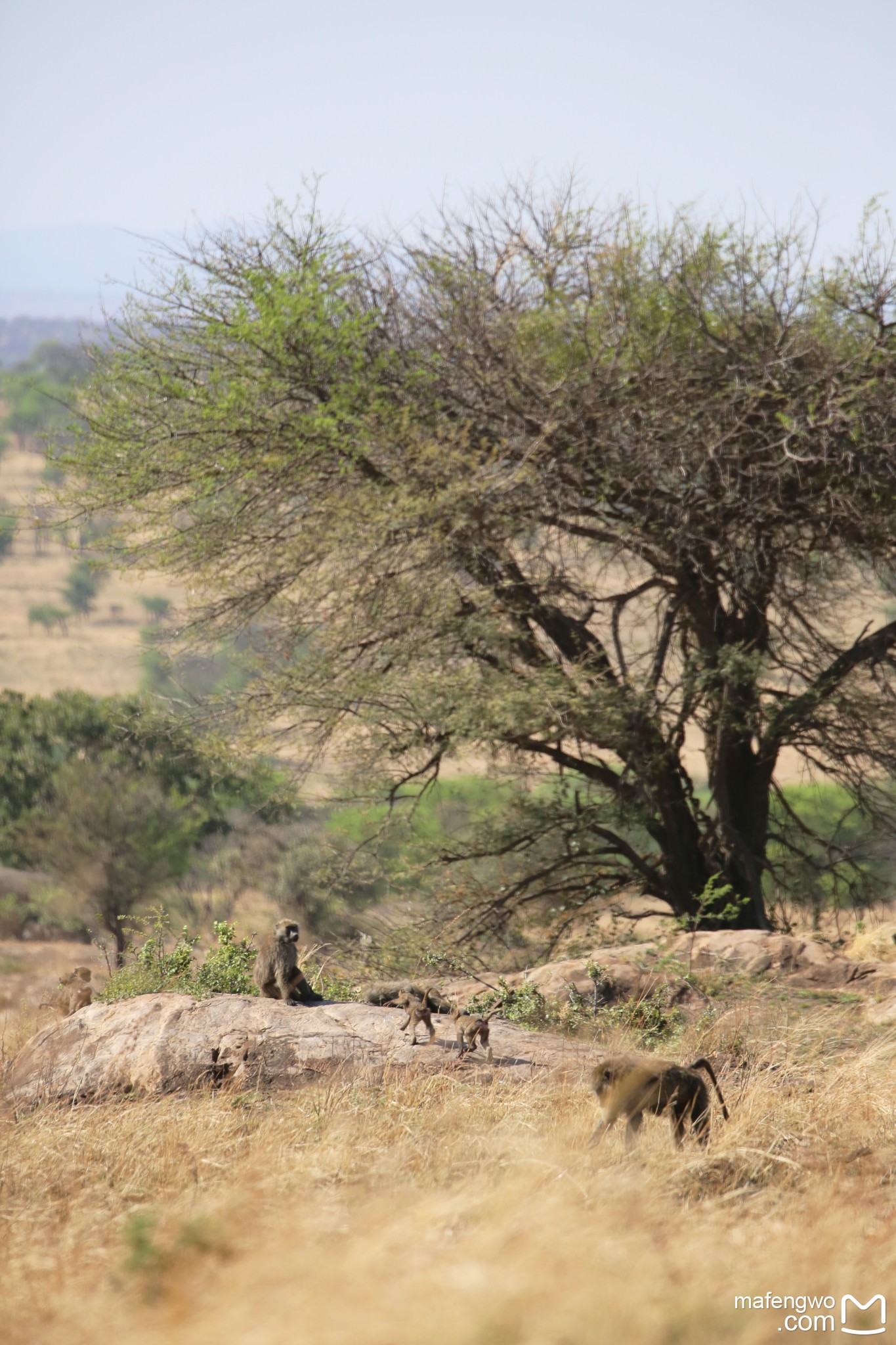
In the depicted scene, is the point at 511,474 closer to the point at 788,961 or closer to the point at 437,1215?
the point at 788,961

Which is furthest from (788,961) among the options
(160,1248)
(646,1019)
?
(160,1248)

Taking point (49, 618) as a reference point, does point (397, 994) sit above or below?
below

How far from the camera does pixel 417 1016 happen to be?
18.7 ft

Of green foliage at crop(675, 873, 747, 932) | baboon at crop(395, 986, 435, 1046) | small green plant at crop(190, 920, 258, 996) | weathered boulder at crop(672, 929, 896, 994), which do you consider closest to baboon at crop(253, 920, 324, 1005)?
small green plant at crop(190, 920, 258, 996)

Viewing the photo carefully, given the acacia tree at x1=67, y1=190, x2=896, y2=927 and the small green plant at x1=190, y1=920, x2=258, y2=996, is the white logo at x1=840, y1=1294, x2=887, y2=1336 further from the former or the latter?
the acacia tree at x1=67, y1=190, x2=896, y2=927

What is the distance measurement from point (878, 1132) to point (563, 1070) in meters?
1.50

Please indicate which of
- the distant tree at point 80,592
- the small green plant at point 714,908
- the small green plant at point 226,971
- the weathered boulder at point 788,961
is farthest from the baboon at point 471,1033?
the distant tree at point 80,592

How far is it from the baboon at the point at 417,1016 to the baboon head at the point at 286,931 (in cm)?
72

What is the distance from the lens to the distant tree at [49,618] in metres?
82.5

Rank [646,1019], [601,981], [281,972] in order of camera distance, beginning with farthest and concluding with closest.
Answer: [601,981]
[646,1019]
[281,972]

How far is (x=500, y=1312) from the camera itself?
2.74m

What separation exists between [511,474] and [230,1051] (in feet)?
22.7

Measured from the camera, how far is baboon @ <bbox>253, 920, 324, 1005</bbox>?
19.7ft

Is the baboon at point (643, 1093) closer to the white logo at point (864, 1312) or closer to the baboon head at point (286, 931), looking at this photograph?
the white logo at point (864, 1312)
